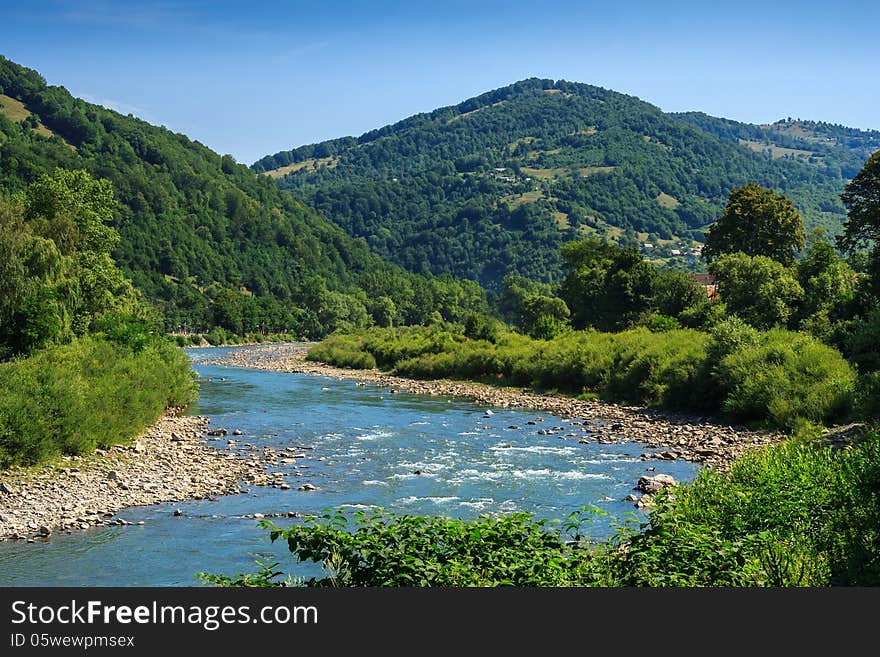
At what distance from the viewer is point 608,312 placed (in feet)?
241

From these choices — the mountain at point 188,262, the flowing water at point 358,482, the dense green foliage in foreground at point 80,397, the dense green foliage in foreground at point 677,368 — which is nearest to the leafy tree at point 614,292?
the dense green foliage in foreground at point 677,368

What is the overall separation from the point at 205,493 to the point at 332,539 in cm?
1342

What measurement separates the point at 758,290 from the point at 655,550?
44234 mm

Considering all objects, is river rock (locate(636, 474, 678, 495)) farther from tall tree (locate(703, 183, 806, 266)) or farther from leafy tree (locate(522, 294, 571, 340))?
leafy tree (locate(522, 294, 571, 340))

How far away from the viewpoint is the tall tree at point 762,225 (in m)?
64.8

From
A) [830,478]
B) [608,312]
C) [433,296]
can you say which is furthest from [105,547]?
[433,296]

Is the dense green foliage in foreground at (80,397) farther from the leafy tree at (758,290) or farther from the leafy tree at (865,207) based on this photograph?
the leafy tree at (865,207)

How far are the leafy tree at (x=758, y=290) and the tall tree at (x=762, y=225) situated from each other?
9.02m

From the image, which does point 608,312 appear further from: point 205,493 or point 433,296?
point 433,296

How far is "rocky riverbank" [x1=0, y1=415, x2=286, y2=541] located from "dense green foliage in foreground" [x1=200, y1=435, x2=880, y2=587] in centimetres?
1026

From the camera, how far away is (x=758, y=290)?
174 feet

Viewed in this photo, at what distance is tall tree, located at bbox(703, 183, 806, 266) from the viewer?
64.8 m

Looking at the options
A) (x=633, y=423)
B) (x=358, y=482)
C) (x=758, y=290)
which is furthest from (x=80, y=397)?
(x=758, y=290)

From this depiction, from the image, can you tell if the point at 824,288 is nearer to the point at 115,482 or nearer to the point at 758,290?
the point at 758,290
